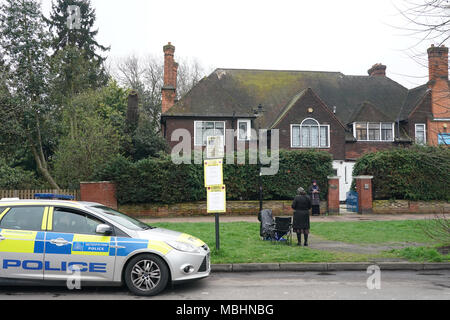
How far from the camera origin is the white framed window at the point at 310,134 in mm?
29203

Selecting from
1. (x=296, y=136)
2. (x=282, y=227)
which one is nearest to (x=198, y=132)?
(x=296, y=136)

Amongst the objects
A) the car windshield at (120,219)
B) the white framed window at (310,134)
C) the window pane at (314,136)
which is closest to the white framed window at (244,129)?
the white framed window at (310,134)

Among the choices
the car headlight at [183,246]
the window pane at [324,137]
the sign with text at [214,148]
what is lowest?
the car headlight at [183,246]

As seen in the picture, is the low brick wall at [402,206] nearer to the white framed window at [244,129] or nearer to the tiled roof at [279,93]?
the white framed window at [244,129]

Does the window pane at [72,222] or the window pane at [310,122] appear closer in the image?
the window pane at [72,222]

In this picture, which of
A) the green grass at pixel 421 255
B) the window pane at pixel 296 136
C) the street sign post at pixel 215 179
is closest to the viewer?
the green grass at pixel 421 255

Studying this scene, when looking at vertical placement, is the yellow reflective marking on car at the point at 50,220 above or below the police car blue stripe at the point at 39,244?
above

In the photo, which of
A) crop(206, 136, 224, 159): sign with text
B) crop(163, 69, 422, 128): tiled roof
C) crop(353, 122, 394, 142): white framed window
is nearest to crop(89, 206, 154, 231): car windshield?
crop(206, 136, 224, 159): sign with text

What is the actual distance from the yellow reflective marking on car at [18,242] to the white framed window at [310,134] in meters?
24.0

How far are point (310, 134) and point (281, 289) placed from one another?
23.1m

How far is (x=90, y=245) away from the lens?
22.2ft

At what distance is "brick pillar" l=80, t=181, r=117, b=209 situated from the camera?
63.0 ft

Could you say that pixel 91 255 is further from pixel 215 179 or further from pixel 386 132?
pixel 386 132

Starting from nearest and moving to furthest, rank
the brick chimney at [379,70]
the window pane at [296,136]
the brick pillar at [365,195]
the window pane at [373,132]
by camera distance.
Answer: the brick pillar at [365,195], the window pane at [296,136], the window pane at [373,132], the brick chimney at [379,70]
